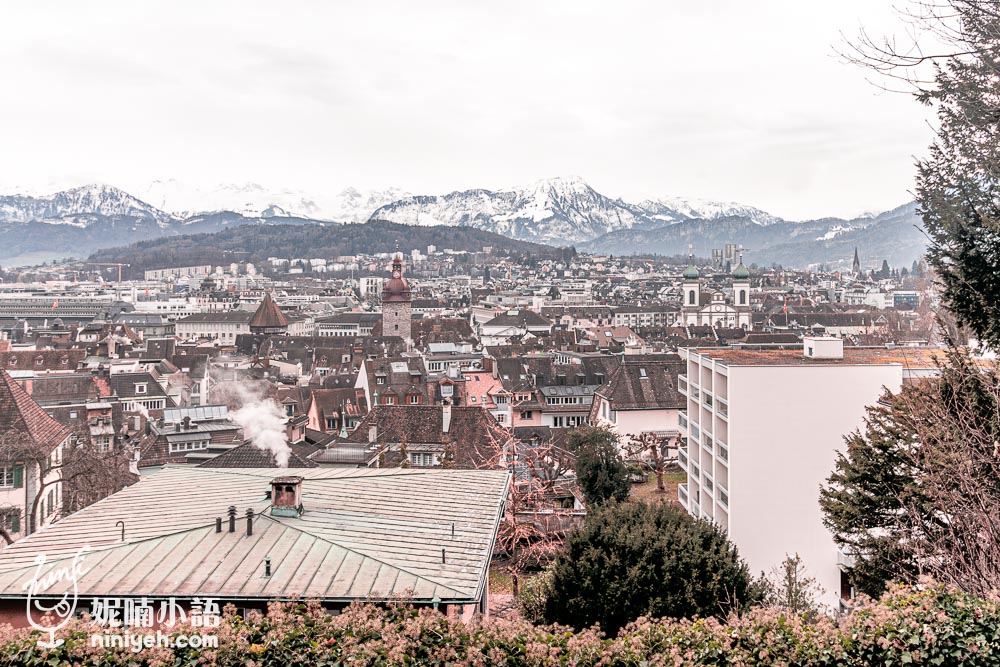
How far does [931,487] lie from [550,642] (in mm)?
6229

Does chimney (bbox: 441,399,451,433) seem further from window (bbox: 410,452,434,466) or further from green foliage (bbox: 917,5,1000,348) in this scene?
green foliage (bbox: 917,5,1000,348)

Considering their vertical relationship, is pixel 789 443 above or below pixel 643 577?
above

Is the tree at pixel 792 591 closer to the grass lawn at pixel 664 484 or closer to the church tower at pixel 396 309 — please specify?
the grass lawn at pixel 664 484

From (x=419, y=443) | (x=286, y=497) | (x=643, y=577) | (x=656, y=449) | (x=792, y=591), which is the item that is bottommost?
(x=656, y=449)

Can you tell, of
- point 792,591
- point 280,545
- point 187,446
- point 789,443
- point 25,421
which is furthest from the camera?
point 187,446

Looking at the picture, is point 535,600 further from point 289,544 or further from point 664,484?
point 664,484

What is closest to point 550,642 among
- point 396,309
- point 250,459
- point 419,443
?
point 250,459

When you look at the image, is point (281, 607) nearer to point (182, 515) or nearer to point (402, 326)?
point (182, 515)

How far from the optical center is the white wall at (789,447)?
20641 mm

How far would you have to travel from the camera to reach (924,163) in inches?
427

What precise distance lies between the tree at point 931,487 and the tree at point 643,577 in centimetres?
249

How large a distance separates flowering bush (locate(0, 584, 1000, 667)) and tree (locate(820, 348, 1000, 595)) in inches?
60.8

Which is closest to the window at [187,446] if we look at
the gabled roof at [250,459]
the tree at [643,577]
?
the gabled roof at [250,459]

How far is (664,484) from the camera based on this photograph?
3372 centimetres
